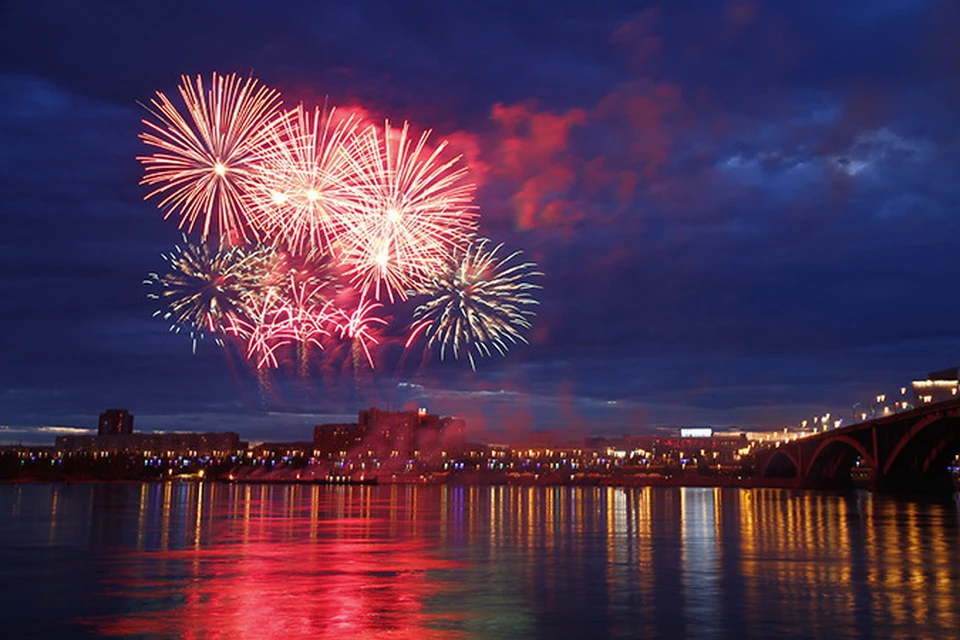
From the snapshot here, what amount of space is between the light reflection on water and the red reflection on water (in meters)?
0.07

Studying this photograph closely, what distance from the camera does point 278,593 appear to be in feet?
79.1

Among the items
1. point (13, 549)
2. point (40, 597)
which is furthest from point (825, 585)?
point (13, 549)

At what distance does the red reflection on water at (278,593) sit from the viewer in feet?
63.0

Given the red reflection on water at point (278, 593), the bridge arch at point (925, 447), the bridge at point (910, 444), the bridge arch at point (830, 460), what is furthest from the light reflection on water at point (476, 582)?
the bridge arch at point (830, 460)

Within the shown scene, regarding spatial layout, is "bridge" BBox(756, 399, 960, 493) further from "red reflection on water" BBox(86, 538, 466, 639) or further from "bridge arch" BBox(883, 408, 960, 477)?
"red reflection on water" BBox(86, 538, 466, 639)

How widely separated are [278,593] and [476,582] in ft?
19.4

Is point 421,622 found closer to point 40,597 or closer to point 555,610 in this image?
point 555,610

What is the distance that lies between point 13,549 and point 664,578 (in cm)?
2676

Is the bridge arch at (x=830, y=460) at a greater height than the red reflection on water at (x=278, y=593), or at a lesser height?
greater

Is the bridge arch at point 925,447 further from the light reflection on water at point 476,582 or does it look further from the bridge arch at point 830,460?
the light reflection on water at point 476,582

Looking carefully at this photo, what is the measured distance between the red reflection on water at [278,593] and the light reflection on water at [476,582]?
0.23 ft

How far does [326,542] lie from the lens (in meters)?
41.2

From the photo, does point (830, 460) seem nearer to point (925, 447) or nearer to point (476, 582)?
point (925, 447)

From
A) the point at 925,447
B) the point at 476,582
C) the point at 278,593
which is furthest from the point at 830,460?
the point at 278,593
